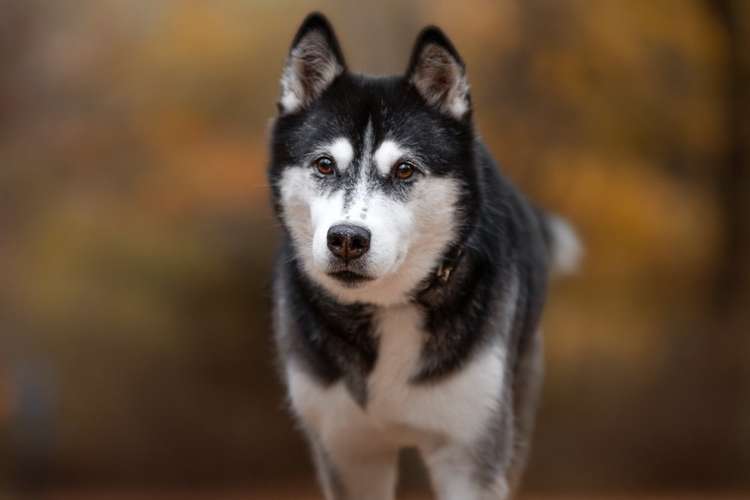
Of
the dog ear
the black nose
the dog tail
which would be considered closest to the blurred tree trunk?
the dog tail

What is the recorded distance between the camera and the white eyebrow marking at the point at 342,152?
3217 millimetres

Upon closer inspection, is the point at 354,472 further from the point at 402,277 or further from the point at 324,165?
the point at 324,165

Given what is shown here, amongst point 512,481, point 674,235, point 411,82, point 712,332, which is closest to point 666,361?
point 712,332

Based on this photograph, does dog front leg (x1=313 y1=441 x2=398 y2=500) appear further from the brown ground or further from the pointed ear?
the brown ground

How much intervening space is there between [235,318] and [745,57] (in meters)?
3.23

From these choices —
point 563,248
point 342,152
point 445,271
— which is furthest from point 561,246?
point 342,152

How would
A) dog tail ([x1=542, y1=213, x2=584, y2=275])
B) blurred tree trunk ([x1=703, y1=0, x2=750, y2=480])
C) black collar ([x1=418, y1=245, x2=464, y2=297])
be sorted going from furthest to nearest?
blurred tree trunk ([x1=703, y1=0, x2=750, y2=480]) < dog tail ([x1=542, y1=213, x2=584, y2=275]) < black collar ([x1=418, y1=245, x2=464, y2=297])

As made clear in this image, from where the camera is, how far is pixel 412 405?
11.2ft

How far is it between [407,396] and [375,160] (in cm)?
74

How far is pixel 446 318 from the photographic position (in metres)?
3.45

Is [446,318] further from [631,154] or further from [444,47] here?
[631,154]

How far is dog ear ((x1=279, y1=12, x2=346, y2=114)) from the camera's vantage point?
341cm

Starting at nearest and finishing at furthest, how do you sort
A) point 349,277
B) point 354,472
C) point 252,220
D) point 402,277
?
point 349,277 < point 402,277 < point 354,472 < point 252,220

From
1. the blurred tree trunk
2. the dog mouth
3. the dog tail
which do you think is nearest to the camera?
the dog mouth
